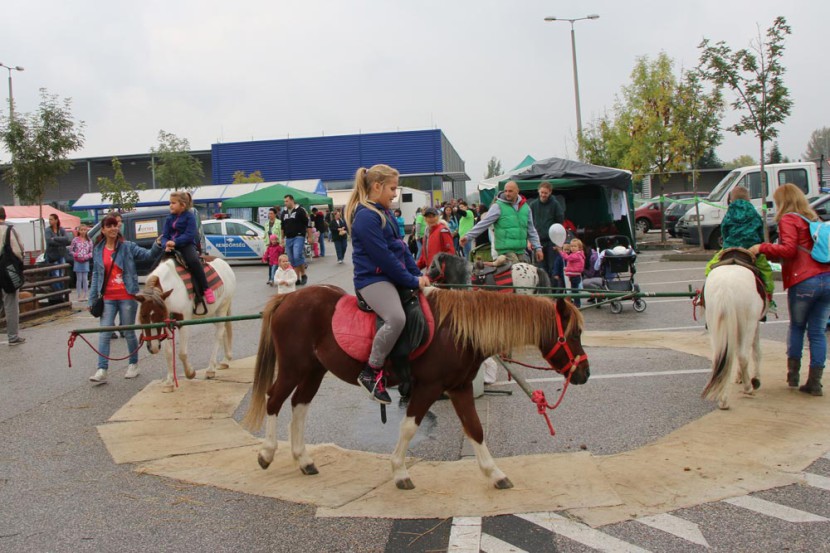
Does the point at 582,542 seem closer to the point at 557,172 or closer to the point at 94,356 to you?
the point at 94,356

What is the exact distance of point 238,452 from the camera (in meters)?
6.02

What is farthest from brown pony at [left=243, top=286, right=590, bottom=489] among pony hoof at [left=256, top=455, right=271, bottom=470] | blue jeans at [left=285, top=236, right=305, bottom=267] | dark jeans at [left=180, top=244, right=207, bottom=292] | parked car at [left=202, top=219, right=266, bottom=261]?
parked car at [left=202, top=219, right=266, bottom=261]

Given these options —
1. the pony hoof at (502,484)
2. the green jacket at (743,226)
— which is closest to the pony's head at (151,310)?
the pony hoof at (502,484)

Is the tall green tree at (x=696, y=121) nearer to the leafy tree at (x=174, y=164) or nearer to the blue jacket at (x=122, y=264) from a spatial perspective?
the blue jacket at (x=122, y=264)

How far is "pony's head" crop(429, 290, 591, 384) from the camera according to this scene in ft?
16.3

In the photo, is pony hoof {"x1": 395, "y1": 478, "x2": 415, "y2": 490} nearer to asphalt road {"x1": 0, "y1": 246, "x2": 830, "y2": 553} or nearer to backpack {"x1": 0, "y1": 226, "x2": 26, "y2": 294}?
asphalt road {"x1": 0, "y1": 246, "x2": 830, "y2": 553}

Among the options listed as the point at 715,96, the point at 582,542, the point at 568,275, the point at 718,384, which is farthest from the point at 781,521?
the point at 715,96

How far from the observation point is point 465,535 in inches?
168

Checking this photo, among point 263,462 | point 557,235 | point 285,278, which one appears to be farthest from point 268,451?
point 285,278

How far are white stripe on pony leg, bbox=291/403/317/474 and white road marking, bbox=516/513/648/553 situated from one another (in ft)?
5.68

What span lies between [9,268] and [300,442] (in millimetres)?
8223

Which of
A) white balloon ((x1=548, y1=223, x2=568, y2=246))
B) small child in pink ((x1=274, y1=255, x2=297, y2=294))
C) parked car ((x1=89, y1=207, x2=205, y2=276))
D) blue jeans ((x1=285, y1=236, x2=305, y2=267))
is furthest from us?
parked car ((x1=89, y1=207, x2=205, y2=276))

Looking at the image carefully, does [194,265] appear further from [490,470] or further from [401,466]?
[490,470]

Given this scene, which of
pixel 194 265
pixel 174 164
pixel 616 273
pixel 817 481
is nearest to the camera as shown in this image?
pixel 817 481
